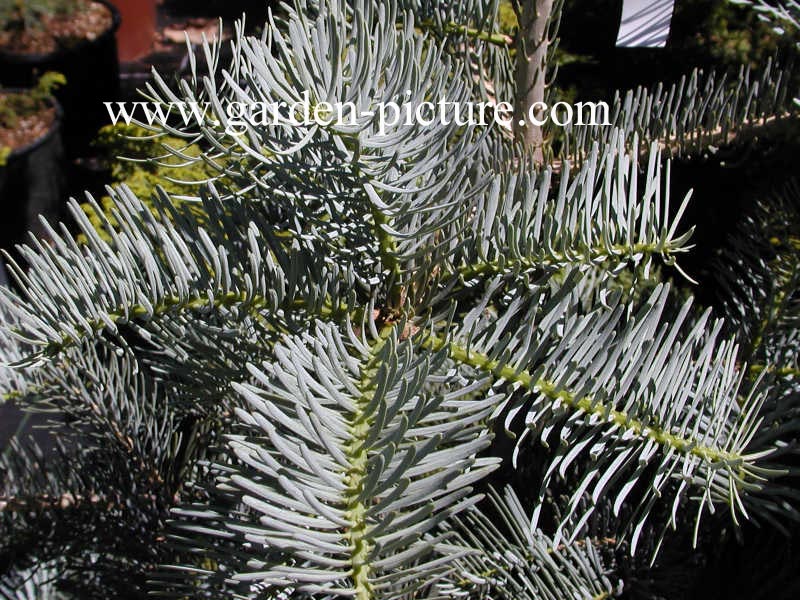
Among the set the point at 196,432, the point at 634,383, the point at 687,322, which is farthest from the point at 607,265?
the point at 196,432

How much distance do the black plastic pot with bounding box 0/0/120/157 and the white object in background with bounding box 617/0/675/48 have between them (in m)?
1.51

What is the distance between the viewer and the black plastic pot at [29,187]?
5.03 feet

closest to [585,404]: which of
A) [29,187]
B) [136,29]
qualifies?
[29,187]

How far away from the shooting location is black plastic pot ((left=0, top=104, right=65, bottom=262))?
5.03ft

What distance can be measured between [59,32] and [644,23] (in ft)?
5.65

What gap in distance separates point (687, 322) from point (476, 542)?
0.69ft

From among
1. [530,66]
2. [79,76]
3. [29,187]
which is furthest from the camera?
[79,76]

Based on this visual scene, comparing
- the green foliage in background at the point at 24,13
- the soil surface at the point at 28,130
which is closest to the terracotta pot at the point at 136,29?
the green foliage in background at the point at 24,13

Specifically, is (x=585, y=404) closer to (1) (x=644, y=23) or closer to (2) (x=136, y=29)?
(1) (x=644, y=23)

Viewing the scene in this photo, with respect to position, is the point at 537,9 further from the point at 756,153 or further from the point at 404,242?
the point at 756,153

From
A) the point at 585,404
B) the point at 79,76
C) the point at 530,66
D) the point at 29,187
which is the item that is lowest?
the point at 29,187

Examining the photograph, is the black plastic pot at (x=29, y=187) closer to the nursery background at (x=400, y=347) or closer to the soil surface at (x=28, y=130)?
the soil surface at (x=28, y=130)

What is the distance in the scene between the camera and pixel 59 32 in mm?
1862

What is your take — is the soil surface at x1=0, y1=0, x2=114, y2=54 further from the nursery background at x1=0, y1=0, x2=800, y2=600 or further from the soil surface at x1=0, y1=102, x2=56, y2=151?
the nursery background at x1=0, y1=0, x2=800, y2=600
